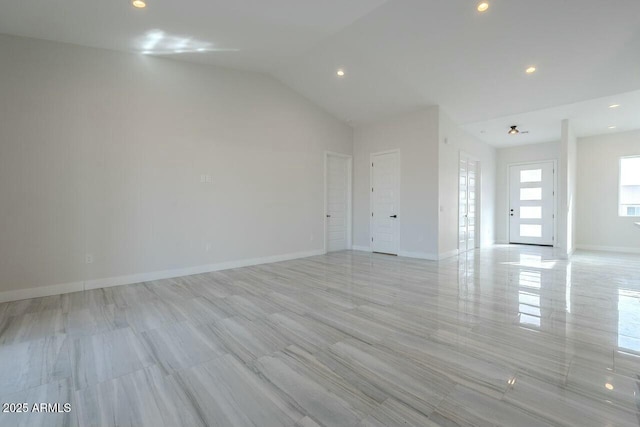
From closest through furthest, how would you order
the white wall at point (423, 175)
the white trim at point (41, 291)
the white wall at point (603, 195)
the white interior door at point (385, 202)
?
1. the white trim at point (41, 291)
2. the white wall at point (423, 175)
3. the white interior door at point (385, 202)
4. the white wall at point (603, 195)

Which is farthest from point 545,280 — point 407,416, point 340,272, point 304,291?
point 407,416

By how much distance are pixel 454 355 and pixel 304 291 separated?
6.70 ft

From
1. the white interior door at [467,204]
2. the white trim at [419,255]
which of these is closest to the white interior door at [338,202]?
the white trim at [419,255]

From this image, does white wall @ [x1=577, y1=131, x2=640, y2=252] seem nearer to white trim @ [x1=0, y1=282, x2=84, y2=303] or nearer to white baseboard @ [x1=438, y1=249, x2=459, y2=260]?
white baseboard @ [x1=438, y1=249, x2=459, y2=260]

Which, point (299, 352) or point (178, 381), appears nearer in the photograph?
point (178, 381)

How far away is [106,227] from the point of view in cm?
407

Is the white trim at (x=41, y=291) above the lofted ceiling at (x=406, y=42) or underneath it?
underneath

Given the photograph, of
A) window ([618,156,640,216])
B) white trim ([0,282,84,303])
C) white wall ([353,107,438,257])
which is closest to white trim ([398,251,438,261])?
white wall ([353,107,438,257])

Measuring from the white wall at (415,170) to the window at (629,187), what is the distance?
5.27 meters

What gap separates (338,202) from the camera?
23.8 ft

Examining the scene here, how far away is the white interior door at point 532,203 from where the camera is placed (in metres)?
8.14

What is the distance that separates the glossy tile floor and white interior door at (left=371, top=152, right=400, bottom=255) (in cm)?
260

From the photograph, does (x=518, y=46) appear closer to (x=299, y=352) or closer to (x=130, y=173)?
(x=299, y=352)

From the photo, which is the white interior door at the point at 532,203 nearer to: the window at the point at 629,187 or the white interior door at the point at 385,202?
the window at the point at 629,187
